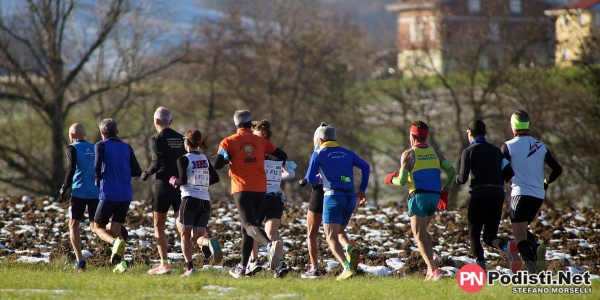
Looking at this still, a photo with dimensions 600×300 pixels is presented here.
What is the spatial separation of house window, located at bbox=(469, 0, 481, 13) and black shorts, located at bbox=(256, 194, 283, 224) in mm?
24231

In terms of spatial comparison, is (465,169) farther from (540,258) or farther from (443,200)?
(540,258)

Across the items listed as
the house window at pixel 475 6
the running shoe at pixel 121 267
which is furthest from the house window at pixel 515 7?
the running shoe at pixel 121 267

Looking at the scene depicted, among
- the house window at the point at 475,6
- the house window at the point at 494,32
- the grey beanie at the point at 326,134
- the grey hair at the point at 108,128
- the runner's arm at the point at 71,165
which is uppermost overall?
the house window at the point at 475,6

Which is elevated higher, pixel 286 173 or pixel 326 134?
pixel 326 134

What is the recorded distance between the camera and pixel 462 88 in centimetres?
3016

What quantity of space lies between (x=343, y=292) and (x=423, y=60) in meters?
24.8

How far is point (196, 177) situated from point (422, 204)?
2.83m

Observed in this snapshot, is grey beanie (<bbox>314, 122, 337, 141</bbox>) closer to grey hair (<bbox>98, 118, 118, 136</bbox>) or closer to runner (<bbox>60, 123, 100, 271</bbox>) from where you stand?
grey hair (<bbox>98, 118, 118, 136</bbox>)

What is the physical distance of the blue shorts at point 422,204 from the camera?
9.05 metres

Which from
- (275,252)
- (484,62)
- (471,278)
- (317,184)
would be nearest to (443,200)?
(471,278)

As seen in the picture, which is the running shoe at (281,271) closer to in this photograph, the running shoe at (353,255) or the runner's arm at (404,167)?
the running shoe at (353,255)

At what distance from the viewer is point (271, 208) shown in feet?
33.6

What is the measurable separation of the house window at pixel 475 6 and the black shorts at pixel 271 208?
79.5 ft

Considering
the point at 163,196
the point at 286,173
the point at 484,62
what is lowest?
the point at 163,196
